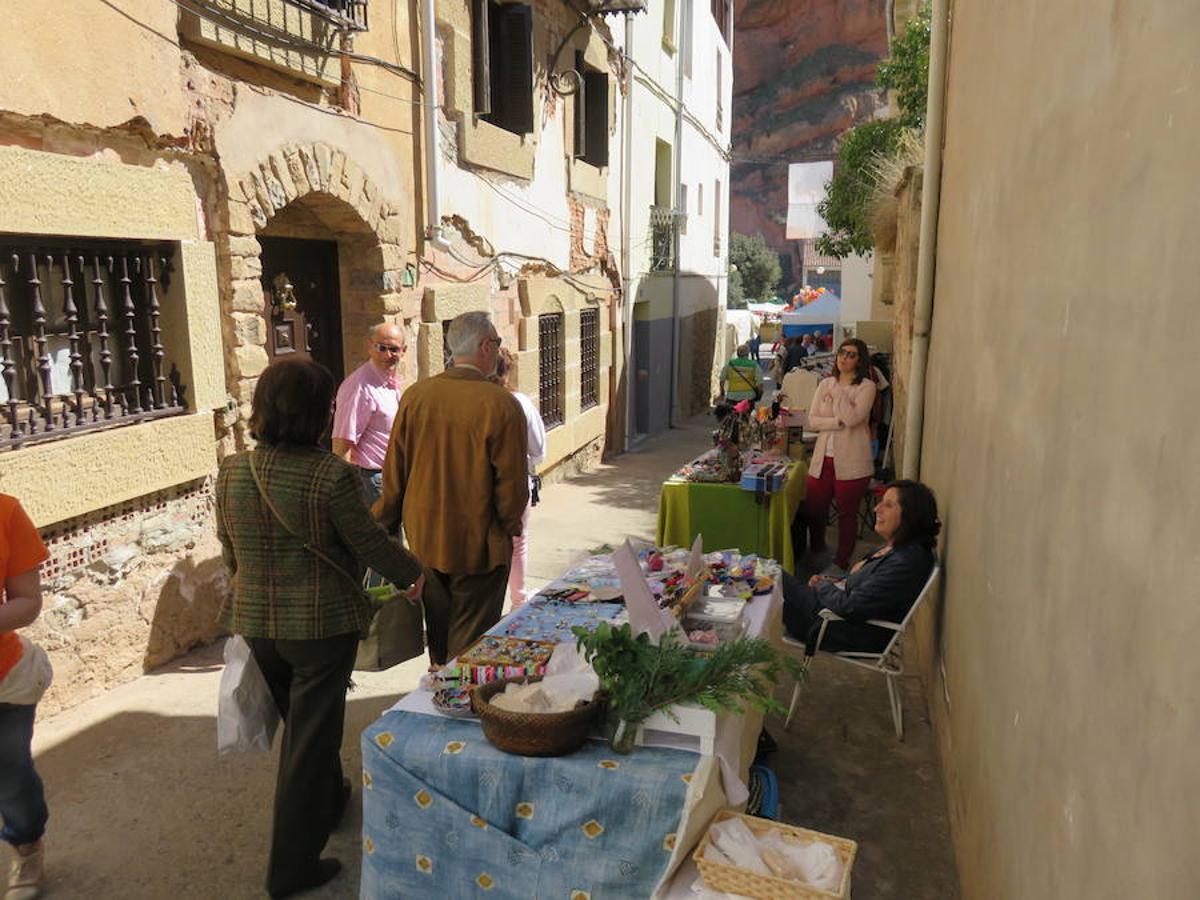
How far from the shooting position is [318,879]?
→ 2941 millimetres

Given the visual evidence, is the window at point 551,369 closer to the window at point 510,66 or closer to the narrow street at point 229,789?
the window at point 510,66

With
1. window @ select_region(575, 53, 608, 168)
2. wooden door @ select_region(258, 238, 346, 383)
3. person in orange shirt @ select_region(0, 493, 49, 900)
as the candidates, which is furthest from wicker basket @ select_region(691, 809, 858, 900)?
window @ select_region(575, 53, 608, 168)

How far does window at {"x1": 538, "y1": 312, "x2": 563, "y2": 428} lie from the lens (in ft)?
31.9

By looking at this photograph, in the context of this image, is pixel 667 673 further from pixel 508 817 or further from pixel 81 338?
pixel 81 338

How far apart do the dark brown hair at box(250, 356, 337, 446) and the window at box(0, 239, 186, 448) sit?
1.83 meters

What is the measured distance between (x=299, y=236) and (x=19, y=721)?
3976 millimetres

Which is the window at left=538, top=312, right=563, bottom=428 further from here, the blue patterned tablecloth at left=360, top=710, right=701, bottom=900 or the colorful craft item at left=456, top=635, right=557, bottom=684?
the blue patterned tablecloth at left=360, top=710, right=701, bottom=900

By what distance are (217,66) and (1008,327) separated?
4.28 m

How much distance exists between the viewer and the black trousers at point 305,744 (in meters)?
2.79

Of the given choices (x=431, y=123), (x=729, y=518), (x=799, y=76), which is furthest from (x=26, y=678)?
(x=799, y=76)

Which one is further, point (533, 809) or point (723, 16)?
point (723, 16)

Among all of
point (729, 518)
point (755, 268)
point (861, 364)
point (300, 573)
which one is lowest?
point (729, 518)

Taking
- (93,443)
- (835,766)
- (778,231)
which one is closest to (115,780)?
(93,443)

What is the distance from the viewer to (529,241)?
877 centimetres
